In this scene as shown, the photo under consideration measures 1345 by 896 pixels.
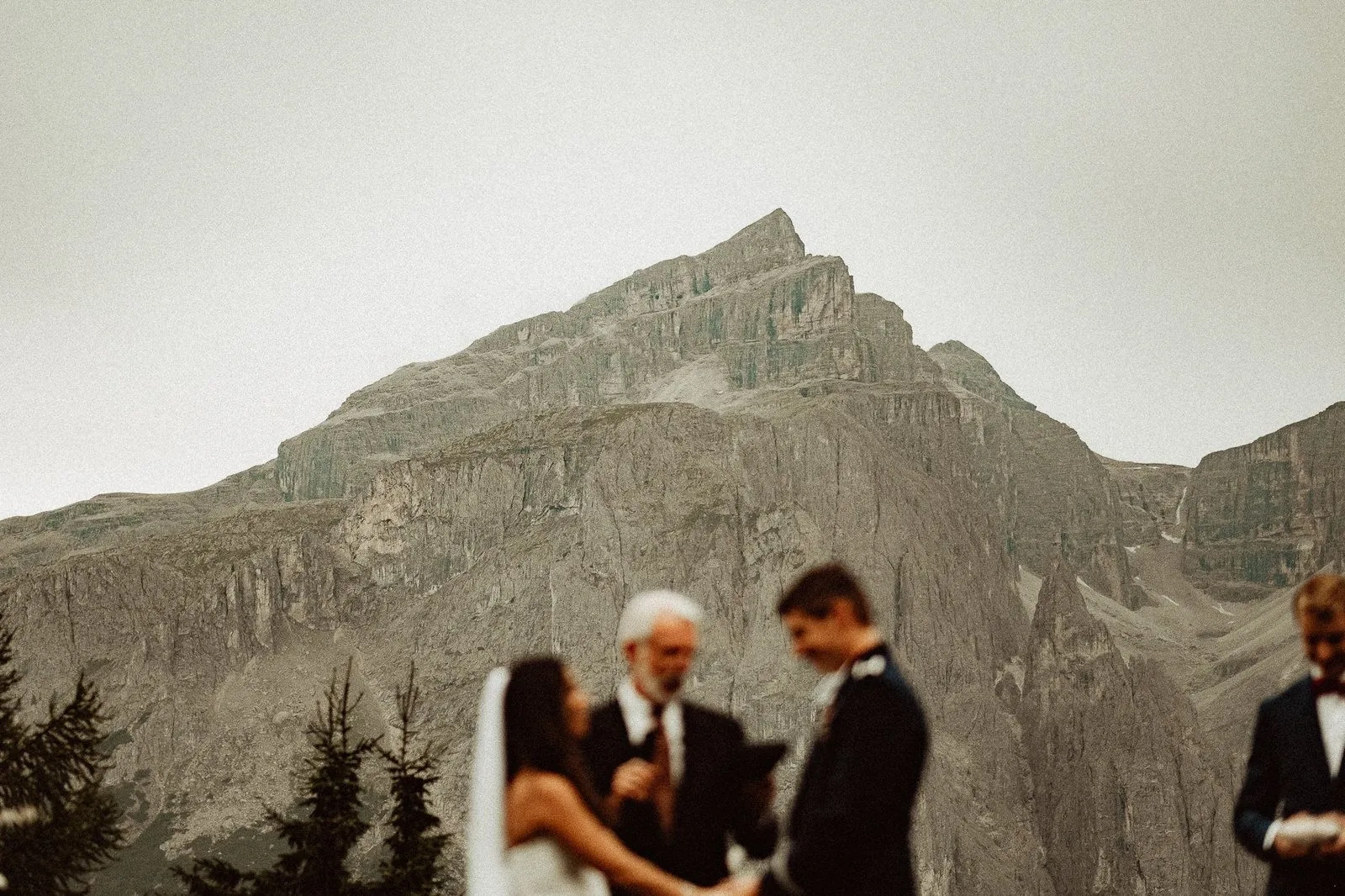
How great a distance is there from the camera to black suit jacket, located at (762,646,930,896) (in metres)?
5.82

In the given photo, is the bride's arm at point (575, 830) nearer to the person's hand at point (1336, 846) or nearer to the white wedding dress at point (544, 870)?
the white wedding dress at point (544, 870)

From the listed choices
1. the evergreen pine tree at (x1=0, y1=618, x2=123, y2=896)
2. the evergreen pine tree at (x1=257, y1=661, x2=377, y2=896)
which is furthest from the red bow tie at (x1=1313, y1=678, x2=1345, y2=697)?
the evergreen pine tree at (x1=0, y1=618, x2=123, y2=896)

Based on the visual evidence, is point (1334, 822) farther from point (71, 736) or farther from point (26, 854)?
point (71, 736)

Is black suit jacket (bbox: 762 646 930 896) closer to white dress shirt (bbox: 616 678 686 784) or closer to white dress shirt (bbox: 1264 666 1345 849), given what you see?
white dress shirt (bbox: 616 678 686 784)

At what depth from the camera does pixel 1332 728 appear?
23.0ft

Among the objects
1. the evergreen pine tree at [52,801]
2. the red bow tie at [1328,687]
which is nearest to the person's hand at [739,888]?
the red bow tie at [1328,687]

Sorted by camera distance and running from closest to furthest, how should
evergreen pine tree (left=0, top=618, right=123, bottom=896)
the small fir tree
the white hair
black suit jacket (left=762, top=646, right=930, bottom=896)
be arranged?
1. black suit jacket (left=762, top=646, right=930, bottom=896)
2. the white hair
3. evergreen pine tree (left=0, top=618, right=123, bottom=896)
4. the small fir tree

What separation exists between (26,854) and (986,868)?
Answer: 184752mm

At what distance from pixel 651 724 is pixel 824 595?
1099 mm

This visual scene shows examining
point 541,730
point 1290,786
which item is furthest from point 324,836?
point 1290,786

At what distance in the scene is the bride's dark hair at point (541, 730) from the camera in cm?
593

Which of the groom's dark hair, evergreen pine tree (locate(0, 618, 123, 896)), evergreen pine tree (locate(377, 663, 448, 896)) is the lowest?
evergreen pine tree (locate(377, 663, 448, 896))

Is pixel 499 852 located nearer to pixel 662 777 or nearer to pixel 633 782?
pixel 633 782

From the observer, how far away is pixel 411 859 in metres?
21.5
